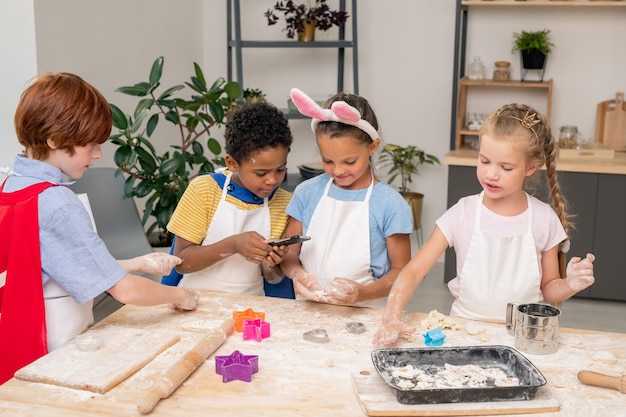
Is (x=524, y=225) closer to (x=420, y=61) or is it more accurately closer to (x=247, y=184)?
(x=247, y=184)

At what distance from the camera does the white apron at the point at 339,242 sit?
208 cm

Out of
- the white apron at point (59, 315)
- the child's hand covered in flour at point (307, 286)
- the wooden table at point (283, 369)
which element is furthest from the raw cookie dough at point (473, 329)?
the white apron at point (59, 315)

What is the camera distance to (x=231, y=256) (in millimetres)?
2213

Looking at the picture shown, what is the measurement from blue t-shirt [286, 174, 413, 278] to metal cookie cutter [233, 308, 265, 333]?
45cm

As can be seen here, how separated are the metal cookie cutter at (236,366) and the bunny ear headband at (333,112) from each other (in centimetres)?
71

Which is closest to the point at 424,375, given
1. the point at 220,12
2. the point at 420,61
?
the point at 420,61

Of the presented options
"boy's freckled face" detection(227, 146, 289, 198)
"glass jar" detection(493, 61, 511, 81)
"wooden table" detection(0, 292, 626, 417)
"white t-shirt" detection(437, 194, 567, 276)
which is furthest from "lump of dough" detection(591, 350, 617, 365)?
"glass jar" detection(493, 61, 511, 81)

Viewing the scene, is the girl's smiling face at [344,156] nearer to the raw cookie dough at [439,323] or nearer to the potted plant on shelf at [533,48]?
the raw cookie dough at [439,323]

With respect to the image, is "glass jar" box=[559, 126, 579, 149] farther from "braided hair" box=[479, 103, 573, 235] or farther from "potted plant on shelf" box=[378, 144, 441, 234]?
"braided hair" box=[479, 103, 573, 235]

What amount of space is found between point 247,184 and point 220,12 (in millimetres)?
3020

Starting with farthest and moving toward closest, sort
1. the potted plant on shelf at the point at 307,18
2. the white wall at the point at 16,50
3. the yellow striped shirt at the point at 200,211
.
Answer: the potted plant on shelf at the point at 307,18
the white wall at the point at 16,50
the yellow striped shirt at the point at 200,211

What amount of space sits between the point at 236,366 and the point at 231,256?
0.82 meters

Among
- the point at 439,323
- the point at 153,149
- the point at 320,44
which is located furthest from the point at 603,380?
the point at 320,44

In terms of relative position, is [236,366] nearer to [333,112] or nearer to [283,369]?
[283,369]
